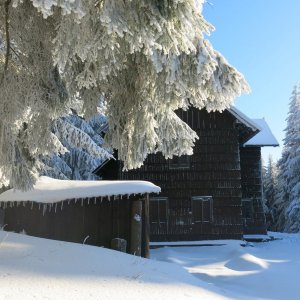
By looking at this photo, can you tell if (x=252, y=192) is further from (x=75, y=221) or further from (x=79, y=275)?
(x=79, y=275)

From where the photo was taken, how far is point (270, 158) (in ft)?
184

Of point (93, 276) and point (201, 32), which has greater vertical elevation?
point (201, 32)

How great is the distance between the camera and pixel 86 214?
11.7m

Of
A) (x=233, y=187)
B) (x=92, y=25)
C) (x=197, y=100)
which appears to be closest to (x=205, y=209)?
(x=233, y=187)

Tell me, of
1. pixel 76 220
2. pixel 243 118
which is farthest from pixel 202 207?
pixel 76 220

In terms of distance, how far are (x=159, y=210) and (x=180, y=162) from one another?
259 cm

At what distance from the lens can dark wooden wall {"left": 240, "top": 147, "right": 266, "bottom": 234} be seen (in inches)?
985

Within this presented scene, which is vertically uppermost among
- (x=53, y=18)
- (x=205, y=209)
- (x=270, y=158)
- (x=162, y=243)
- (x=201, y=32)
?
(x=270, y=158)

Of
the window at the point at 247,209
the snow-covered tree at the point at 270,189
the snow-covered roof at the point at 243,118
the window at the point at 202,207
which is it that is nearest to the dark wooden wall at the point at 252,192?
the window at the point at 247,209

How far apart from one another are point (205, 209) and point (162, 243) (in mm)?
2666

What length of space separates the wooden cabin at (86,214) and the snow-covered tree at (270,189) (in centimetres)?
3481

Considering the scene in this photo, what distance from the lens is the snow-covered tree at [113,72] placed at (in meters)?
4.53

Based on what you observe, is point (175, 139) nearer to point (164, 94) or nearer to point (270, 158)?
point (164, 94)

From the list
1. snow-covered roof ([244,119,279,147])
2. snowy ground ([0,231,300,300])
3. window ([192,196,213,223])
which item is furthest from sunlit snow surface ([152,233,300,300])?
snow-covered roof ([244,119,279,147])
